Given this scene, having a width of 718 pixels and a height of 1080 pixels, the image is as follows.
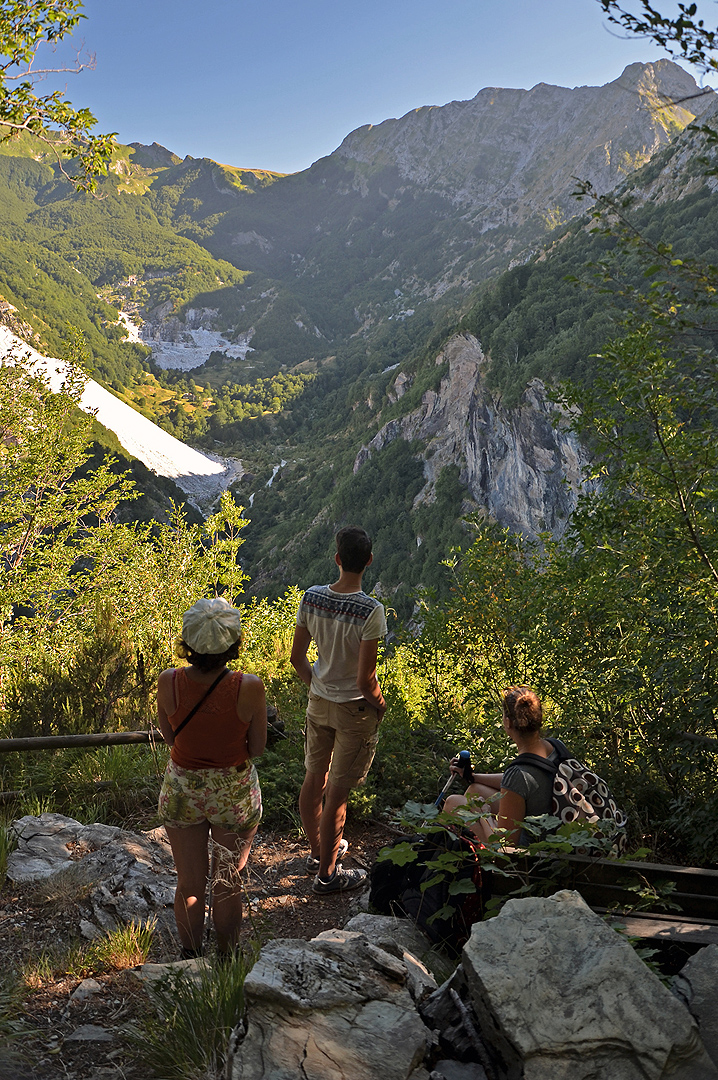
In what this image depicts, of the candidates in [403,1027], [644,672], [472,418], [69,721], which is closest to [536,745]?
[644,672]

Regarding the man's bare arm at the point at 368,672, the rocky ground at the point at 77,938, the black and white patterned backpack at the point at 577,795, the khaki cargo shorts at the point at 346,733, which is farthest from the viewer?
the khaki cargo shorts at the point at 346,733

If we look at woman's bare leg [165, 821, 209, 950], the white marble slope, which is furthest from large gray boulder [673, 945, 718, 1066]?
the white marble slope

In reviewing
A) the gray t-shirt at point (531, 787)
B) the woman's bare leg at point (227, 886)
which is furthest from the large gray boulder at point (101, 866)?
the gray t-shirt at point (531, 787)

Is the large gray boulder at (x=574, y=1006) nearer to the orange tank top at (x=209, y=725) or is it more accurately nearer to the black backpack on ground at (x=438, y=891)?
the black backpack on ground at (x=438, y=891)

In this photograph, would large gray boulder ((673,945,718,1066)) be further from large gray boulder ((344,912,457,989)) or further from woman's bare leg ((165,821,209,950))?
woman's bare leg ((165,821,209,950))

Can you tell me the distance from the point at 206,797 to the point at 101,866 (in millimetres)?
1145

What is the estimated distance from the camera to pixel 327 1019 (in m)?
1.58

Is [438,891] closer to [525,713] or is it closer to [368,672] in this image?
[525,713]

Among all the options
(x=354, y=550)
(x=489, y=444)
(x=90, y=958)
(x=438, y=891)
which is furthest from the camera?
(x=489, y=444)

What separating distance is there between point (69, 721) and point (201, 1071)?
350 cm

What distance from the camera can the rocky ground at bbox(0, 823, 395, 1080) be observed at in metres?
1.76

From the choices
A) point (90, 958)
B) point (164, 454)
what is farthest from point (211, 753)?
point (164, 454)

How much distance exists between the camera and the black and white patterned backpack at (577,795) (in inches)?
102

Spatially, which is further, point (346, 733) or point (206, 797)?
point (346, 733)
